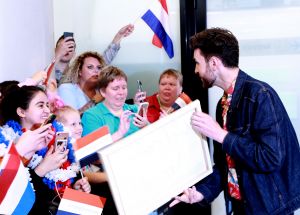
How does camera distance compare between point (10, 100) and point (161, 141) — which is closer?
Result: point (161, 141)

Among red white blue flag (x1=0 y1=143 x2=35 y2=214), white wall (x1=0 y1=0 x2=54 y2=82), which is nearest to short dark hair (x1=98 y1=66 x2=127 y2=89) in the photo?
white wall (x1=0 y1=0 x2=54 y2=82)

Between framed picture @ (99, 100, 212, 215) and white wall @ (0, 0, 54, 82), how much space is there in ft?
3.59

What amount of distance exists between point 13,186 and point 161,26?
2071mm

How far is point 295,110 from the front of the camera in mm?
3600

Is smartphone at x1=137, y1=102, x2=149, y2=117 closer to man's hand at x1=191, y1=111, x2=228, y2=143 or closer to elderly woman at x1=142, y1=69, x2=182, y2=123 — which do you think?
elderly woman at x1=142, y1=69, x2=182, y2=123

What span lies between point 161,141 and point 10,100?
2.38 feet

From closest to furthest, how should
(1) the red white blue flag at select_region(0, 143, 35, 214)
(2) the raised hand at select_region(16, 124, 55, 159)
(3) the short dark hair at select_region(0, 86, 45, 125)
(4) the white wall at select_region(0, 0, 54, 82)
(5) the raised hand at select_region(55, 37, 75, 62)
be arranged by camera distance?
(1) the red white blue flag at select_region(0, 143, 35, 214), (2) the raised hand at select_region(16, 124, 55, 159), (3) the short dark hair at select_region(0, 86, 45, 125), (4) the white wall at select_region(0, 0, 54, 82), (5) the raised hand at select_region(55, 37, 75, 62)

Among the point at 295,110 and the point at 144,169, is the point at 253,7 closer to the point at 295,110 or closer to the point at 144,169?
the point at 295,110

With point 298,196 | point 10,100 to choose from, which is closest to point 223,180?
point 298,196

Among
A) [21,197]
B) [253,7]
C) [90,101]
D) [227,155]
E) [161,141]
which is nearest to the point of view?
[21,197]

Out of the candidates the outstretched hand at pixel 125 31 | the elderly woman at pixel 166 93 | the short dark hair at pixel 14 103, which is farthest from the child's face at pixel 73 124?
the outstretched hand at pixel 125 31

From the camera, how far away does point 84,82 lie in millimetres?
3039

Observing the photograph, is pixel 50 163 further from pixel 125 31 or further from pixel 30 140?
pixel 125 31

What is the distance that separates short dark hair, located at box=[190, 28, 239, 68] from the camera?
1.81m
